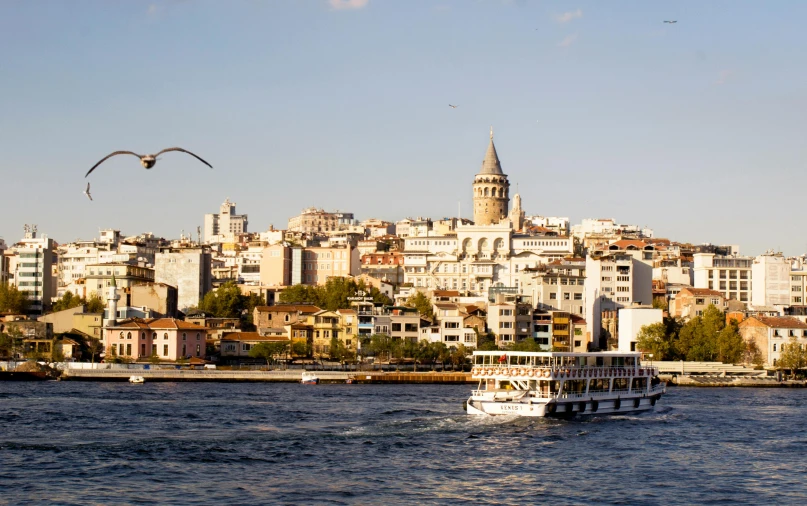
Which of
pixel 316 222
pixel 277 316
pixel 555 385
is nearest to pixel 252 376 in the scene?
pixel 277 316

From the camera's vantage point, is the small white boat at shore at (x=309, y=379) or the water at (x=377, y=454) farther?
the small white boat at shore at (x=309, y=379)

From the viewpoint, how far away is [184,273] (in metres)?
97.4

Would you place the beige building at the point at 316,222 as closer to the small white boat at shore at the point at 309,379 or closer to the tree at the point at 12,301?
the tree at the point at 12,301

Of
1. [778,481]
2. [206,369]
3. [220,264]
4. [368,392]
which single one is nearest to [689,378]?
[368,392]

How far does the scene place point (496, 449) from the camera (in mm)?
36656

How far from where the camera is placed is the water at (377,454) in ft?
97.4

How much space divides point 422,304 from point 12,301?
95.4 ft

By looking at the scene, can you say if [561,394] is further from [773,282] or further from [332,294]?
[773,282]

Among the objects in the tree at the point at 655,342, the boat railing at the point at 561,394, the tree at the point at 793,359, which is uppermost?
the tree at the point at 655,342

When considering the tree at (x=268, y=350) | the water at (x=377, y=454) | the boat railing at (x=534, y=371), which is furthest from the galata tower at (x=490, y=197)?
the boat railing at (x=534, y=371)

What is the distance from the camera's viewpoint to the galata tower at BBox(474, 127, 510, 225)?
12862 centimetres

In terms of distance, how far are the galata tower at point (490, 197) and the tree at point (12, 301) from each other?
50.0m

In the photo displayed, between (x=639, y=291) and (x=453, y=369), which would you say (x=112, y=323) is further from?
(x=639, y=291)

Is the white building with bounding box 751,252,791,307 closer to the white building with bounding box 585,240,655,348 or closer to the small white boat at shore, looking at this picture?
the white building with bounding box 585,240,655,348
